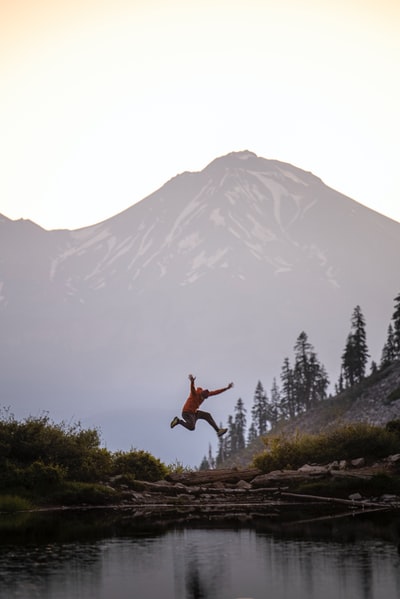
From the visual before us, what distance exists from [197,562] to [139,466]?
1211 cm

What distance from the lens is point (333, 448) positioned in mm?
30062

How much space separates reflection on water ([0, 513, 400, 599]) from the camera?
49.9 feet

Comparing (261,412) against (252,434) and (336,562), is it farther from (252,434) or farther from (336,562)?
(336,562)

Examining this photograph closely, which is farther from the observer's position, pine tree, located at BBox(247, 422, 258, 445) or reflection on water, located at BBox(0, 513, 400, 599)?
pine tree, located at BBox(247, 422, 258, 445)

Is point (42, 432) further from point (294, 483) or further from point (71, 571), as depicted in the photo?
point (71, 571)

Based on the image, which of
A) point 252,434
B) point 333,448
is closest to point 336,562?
point 333,448

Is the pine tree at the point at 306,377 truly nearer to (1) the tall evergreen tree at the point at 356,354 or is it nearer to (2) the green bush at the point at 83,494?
(1) the tall evergreen tree at the point at 356,354

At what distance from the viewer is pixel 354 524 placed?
22.0 metres

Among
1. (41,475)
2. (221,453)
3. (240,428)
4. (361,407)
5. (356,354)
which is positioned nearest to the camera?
(41,475)

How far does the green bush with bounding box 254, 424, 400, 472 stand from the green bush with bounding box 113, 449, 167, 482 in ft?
10.3

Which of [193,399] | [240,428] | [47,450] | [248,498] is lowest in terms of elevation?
[248,498]

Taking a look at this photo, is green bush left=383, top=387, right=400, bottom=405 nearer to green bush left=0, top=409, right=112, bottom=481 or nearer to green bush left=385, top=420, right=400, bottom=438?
green bush left=385, top=420, right=400, bottom=438

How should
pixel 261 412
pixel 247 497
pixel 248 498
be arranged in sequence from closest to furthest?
pixel 248 498, pixel 247 497, pixel 261 412

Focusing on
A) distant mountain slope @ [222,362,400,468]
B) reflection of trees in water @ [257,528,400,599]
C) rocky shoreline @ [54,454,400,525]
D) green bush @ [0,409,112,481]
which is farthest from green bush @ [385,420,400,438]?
distant mountain slope @ [222,362,400,468]
